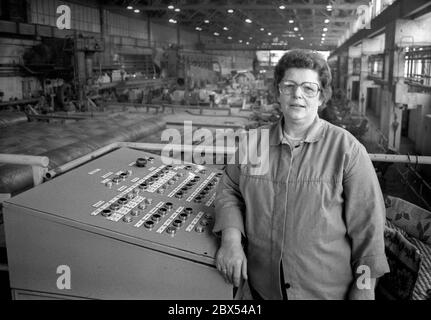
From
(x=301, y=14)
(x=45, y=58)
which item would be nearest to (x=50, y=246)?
(x=45, y=58)

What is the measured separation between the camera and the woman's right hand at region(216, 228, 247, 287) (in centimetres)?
161

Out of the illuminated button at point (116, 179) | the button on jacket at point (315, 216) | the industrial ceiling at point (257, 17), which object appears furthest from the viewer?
the industrial ceiling at point (257, 17)

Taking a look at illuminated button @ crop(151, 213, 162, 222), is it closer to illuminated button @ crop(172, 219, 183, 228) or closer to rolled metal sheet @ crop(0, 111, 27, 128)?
illuminated button @ crop(172, 219, 183, 228)

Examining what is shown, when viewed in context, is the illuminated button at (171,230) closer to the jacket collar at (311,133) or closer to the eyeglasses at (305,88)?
the jacket collar at (311,133)

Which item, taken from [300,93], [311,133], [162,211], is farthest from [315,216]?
[162,211]

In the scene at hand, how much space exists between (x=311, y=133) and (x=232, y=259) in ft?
1.95

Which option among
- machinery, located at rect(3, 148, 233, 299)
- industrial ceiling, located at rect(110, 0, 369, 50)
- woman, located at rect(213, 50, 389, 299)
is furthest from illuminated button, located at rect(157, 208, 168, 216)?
industrial ceiling, located at rect(110, 0, 369, 50)

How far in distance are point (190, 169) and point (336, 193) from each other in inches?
45.8

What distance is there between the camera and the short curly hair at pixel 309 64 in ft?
5.43

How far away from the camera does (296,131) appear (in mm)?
1734

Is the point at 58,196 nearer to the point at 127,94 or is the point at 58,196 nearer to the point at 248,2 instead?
the point at 127,94

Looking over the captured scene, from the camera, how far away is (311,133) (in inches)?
66.6

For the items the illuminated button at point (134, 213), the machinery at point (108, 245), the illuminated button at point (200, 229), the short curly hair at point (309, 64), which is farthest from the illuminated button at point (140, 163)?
the short curly hair at point (309, 64)

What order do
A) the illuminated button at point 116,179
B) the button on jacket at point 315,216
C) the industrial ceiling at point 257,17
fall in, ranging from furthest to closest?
1. the industrial ceiling at point 257,17
2. the illuminated button at point 116,179
3. the button on jacket at point 315,216
